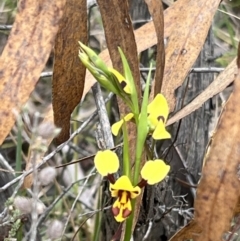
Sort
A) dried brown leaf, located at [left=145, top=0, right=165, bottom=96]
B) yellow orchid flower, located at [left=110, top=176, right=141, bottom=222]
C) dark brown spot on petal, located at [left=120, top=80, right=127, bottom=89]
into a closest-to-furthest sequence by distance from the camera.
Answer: yellow orchid flower, located at [left=110, top=176, right=141, bottom=222]
dark brown spot on petal, located at [left=120, top=80, right=127, bottom=89]
dried brown leaf, located at [left=145, top=0, right=165, bottom=96]

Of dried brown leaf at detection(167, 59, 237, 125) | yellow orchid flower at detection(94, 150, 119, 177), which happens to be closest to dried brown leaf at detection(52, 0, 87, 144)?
dried brown leaf at detection(167, 59, 237, 125)

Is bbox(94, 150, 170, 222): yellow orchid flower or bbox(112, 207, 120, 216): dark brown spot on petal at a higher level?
bbox(94, 150, 170, 222): yellow orchid flower

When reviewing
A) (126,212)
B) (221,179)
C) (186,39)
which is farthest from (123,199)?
(186,39)

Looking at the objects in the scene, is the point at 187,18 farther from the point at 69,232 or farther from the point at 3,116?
the point at 69,232

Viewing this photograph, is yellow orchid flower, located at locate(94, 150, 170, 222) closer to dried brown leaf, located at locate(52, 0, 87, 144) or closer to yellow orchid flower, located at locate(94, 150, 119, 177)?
yellow orchid flower, located at locate(94, 150, 119, 177)

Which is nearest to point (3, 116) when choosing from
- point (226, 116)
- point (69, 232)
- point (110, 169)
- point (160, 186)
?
point (110, 169)

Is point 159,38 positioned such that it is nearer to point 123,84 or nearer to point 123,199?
point 123,84
